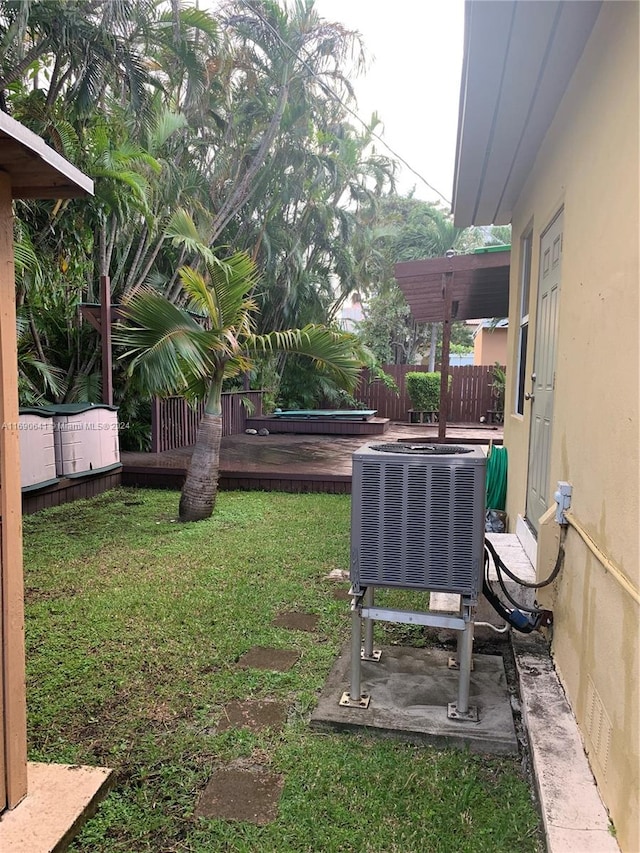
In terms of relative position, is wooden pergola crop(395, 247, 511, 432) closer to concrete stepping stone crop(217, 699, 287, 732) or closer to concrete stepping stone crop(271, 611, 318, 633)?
concrete stepping stone crop(271, 611, 318, 633)

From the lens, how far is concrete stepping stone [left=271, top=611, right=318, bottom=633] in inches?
137

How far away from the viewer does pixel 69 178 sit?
184 cm

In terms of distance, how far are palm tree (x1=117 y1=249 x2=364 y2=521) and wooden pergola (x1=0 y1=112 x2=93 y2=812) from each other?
3609 millimetres

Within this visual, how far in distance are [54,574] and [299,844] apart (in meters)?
3.22

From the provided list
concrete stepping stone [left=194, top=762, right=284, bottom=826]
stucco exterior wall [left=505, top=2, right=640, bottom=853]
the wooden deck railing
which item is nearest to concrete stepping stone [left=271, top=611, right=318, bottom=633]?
concrete stepping stone [left=194, top=762, right=284, bottom=826]

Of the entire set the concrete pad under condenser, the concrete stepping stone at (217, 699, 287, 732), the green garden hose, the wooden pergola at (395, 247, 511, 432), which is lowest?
the concrete stepping stone at (217, 699, 287, 732)

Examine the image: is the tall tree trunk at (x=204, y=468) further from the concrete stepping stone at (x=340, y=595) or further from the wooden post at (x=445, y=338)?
the wooden post at (x=445, y=338)

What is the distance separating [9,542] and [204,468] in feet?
13.9

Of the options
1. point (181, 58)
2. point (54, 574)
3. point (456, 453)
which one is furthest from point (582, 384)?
point (181, 58)

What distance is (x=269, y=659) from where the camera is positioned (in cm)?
306

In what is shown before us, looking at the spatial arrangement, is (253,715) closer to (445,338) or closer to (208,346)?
(208,346)

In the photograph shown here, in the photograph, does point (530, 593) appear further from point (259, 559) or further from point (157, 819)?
point (259, 559)

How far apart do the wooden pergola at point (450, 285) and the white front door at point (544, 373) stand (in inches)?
99.5

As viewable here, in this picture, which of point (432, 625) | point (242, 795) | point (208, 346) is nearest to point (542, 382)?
point (432, 625)
